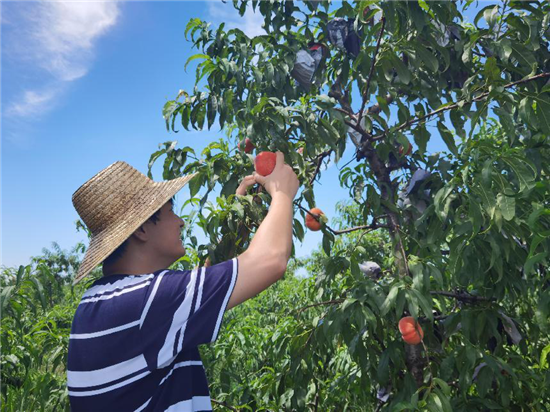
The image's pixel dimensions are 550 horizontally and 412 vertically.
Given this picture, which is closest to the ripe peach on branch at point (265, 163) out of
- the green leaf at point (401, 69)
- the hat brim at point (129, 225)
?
the hat brim at point (129, 225)

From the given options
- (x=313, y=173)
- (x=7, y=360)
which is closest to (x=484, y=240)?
(x=313, y=173)

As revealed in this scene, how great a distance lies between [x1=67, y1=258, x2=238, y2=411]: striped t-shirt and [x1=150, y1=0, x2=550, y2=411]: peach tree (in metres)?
0.48

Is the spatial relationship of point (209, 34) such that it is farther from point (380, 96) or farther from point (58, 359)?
point (58, 359)

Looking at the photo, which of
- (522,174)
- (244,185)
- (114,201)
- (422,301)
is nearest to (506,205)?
(522,174)

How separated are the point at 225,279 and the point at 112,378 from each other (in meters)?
0.29

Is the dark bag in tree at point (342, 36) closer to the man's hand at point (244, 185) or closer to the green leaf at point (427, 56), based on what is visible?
the green leaf at point (427, 56)

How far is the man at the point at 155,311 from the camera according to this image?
946 mm

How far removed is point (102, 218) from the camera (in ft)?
4.04

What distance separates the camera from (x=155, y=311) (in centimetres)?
95

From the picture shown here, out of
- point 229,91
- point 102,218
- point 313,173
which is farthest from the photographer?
point 313,173

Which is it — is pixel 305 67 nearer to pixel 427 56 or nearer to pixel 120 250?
pixel 427 56

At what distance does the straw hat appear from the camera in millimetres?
1171

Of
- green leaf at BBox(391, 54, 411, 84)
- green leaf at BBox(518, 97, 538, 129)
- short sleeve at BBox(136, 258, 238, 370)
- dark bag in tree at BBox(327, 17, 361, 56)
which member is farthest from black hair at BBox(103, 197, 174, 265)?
dark bag in tree at BBox(327, 17, 361, 56)

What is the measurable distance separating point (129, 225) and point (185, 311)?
29cm
